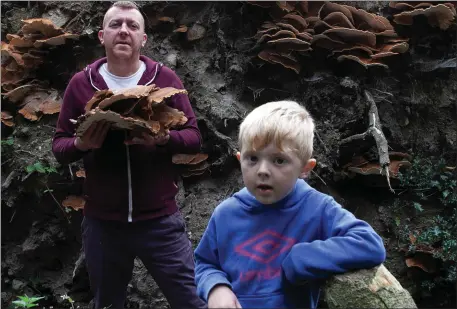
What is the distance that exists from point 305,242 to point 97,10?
4.87m

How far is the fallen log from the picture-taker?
82.0 inches

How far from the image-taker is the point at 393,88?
636cm

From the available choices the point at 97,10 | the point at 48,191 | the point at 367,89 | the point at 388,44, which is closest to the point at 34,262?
the point at 48,191

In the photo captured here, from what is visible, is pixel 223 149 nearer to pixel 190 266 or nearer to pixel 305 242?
pixel 190 266

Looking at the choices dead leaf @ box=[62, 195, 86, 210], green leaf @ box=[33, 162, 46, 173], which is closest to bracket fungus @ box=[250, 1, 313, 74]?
dead leaf @ box=[62, 195, 86, 210]

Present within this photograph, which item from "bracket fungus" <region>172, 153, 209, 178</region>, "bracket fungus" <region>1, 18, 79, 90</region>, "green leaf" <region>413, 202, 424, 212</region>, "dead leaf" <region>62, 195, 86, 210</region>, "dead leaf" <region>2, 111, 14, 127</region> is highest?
"bracket fungus" <region>1, 18, 79, 90</region>

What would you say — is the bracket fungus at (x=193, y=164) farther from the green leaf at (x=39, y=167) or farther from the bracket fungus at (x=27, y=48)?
the bracket fungus at (x=27, y=48)

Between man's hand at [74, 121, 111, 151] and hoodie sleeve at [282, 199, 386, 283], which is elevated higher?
hoodie sleeve at [282, 199, 386, 283]

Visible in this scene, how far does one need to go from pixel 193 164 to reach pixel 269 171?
364 centimetres

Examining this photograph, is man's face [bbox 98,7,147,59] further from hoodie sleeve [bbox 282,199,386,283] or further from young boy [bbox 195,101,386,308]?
hoodie sleeve [bbox 282,199,386,283]

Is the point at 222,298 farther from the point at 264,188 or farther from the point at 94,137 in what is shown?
the point at 94,137

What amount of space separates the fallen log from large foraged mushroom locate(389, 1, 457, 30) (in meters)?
4.54

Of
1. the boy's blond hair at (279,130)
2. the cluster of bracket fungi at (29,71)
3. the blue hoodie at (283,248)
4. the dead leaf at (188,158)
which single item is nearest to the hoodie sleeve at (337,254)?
the blue hoodie at (283,248)

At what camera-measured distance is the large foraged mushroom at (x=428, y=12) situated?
5887 mm
